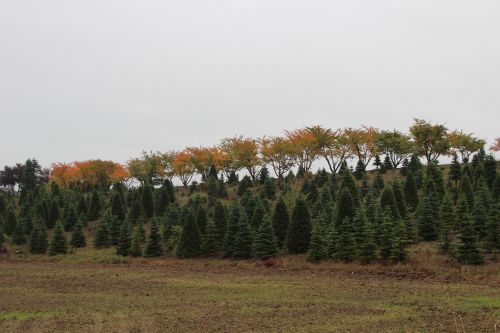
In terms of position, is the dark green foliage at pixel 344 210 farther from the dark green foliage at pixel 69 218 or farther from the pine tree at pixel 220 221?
the dark green foliage at pixel 69 218

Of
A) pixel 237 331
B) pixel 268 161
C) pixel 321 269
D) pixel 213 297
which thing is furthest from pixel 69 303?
pixel 268 161

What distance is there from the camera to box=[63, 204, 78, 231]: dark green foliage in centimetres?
5588

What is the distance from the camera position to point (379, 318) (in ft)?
50.6

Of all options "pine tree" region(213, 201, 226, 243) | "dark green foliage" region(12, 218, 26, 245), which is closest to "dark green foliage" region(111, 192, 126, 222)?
"dark green foliage" region(12, 218, 26, 245)

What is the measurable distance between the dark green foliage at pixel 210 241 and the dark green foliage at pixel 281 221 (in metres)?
4.86

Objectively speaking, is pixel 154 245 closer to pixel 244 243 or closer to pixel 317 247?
pixel 244 243

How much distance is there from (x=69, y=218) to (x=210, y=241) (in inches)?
1030

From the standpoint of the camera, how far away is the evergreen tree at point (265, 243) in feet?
113

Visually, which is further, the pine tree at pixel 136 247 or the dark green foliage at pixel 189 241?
the pine tree at pixel 136 247

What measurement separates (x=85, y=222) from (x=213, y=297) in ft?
133

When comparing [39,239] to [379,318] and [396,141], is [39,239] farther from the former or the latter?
[396,141]

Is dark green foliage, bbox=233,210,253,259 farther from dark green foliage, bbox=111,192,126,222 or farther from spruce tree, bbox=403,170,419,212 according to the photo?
dark green foliage, bbox=111,192,126,222

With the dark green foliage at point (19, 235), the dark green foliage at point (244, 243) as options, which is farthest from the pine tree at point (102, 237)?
the dark green foliage at point (244, 243)

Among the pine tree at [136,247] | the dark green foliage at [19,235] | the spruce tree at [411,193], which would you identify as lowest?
the pine tree at [136,247]
